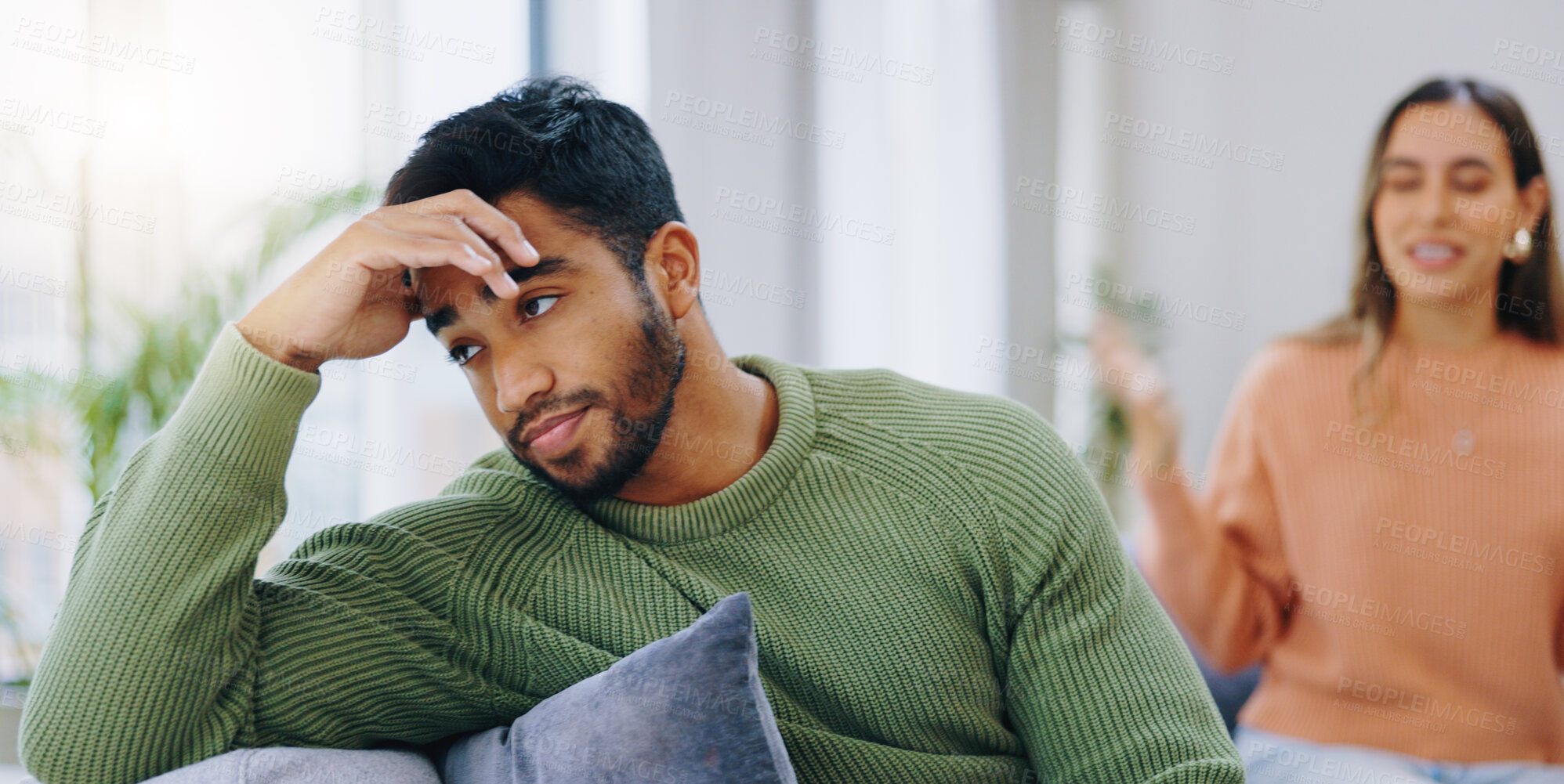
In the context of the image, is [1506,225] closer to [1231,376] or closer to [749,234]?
[1231,376]

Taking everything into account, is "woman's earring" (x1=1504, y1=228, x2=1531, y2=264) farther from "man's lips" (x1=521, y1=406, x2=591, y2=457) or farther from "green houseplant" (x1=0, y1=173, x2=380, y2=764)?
"green houseplant" (x1=0, y1=173, x2=380, y2=764)

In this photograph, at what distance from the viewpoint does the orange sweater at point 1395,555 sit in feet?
6.03

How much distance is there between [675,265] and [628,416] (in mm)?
216

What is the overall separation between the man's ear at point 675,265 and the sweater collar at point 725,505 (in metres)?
0.19

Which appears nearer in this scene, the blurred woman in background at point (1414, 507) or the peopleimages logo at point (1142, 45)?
the blurred woman in background at point (1414, 507)

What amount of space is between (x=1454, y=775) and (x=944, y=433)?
117cm

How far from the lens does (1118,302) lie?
2.35 metres

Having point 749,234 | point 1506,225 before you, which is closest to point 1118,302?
point 1506,225

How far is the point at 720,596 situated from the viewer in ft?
4.14

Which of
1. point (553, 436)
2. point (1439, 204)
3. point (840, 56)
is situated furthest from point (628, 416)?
point (840, 56)

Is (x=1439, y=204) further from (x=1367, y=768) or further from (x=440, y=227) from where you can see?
(x=440, y=227)

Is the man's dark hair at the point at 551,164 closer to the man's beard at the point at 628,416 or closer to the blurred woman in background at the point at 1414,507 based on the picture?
the man's beard at the point at 628,416

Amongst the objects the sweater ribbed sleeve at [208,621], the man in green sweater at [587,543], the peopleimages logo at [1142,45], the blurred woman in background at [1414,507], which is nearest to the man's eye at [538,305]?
the man in green sweater at [587,543]

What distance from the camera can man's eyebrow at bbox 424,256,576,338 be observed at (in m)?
1.19
